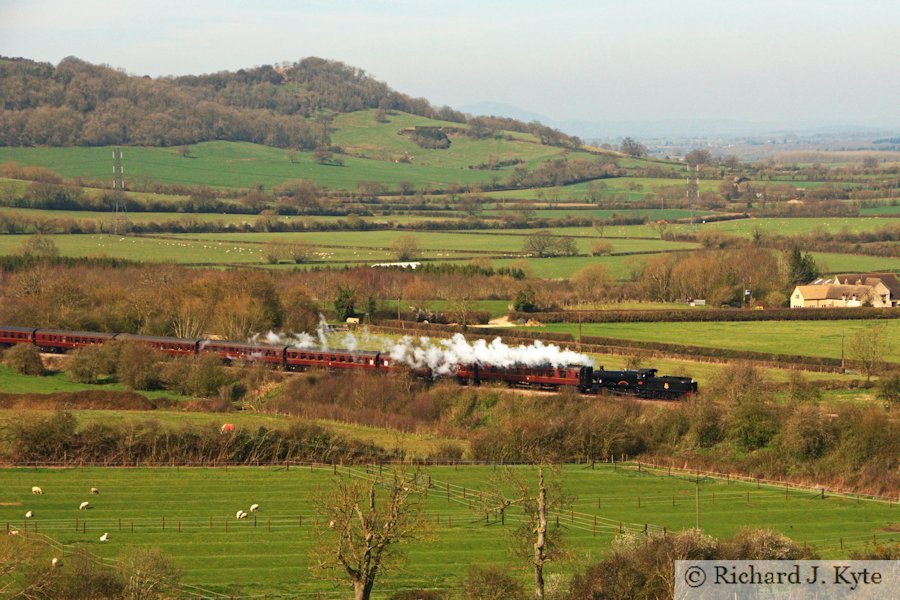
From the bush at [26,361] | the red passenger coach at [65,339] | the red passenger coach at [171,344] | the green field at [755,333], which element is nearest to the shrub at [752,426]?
the green field at [755,333]

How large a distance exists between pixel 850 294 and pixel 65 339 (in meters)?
62.0

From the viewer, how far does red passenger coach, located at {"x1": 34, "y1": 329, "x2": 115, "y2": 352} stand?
262ft

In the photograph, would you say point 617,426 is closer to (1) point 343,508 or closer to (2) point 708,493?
(2) point 708,493

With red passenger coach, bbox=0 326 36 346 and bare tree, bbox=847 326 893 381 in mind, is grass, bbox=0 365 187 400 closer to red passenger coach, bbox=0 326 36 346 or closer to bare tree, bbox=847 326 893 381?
red passenger coach, bbox=0 326 36 346

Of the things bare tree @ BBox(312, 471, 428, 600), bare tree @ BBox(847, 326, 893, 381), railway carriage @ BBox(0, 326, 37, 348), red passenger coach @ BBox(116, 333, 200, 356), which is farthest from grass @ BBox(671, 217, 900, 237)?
bare tree @ BBox(312, 471, 428, 600)

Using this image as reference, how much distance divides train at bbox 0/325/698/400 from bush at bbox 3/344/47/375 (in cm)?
309

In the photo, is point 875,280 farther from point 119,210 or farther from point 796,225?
point 119,210

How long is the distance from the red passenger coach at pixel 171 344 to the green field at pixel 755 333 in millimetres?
25274

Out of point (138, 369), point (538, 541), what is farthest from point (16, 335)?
point (538, 541)

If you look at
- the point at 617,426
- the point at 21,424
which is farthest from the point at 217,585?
the point at 617,426

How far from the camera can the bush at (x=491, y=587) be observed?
34.7 metres

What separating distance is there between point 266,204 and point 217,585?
454ft

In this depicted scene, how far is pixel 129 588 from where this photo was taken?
3416cm

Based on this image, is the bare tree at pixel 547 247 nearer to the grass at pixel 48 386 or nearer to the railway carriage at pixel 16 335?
the railway carriage at pixel 16 335
